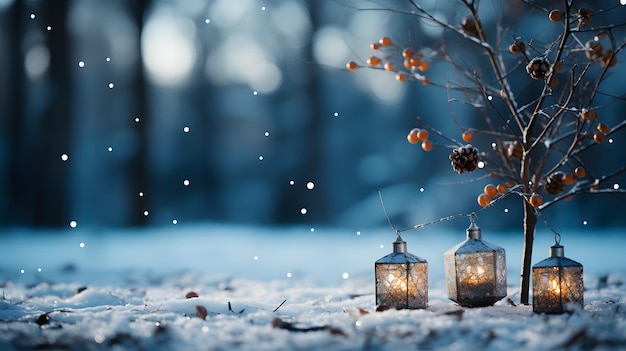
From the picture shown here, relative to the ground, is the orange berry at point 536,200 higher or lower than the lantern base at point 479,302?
higher

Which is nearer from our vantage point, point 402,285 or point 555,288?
point 555,288

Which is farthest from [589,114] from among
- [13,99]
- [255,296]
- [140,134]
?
[13,99]

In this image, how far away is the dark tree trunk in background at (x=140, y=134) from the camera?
384cm

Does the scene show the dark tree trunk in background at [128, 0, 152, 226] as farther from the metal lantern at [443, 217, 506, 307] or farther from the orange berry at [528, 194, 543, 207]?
the orange berry at [528, 194, 543, 207]

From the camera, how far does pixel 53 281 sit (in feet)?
8.91

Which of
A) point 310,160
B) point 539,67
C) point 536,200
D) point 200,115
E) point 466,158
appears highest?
point 200,115

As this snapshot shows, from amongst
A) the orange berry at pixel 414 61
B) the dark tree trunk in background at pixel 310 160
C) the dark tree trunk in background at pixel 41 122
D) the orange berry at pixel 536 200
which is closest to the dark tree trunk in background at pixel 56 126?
the dark tree trunk in background at pixel 41 122

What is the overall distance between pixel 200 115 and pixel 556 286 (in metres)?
2.87

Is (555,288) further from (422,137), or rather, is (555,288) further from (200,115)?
(200,115)

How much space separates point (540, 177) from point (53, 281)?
2096mm

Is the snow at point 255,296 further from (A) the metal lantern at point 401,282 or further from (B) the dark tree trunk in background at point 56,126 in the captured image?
(B) the dark tree trunk in background at point 56,126

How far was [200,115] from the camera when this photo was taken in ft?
12.9

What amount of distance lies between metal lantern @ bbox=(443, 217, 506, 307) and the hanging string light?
0.11 meters

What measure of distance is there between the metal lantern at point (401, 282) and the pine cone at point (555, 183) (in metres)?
0.39
